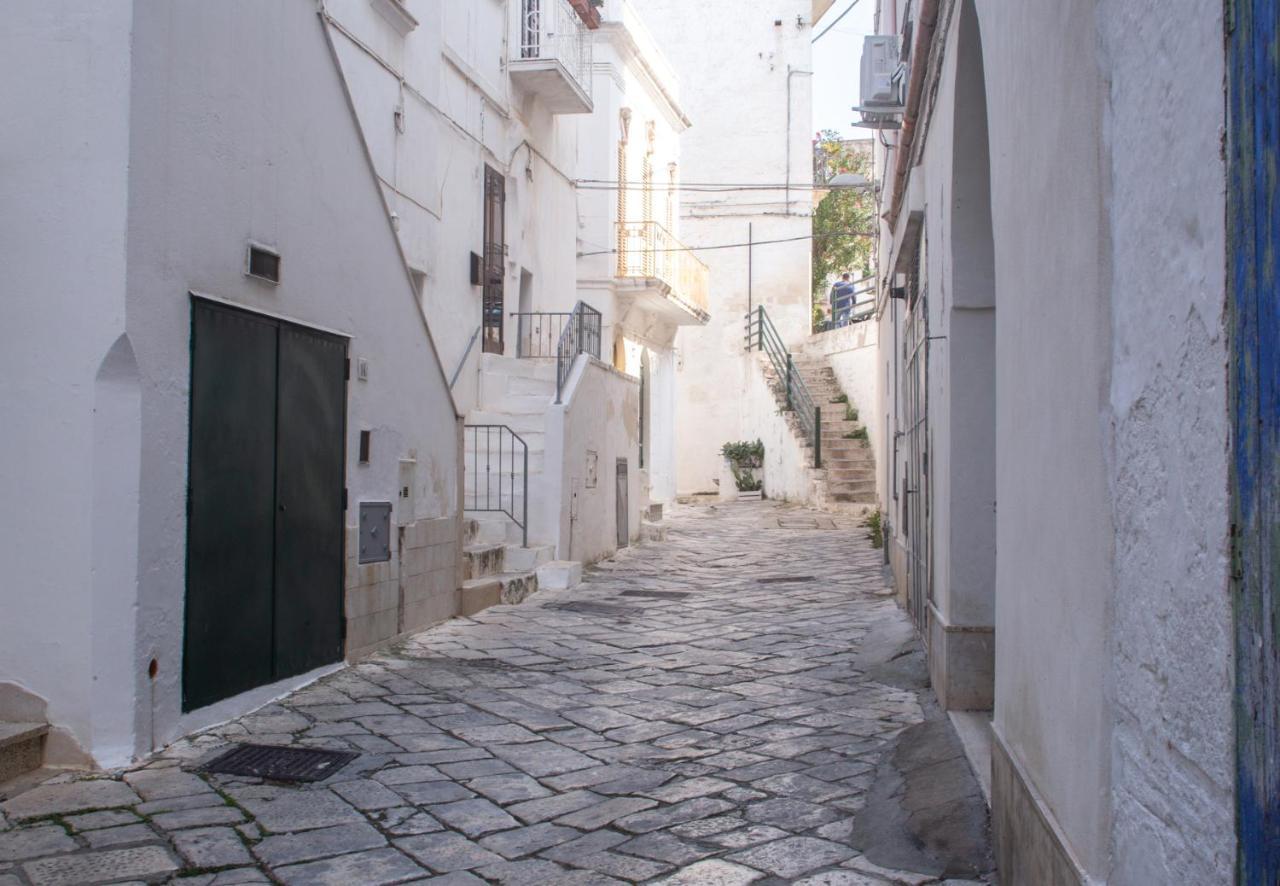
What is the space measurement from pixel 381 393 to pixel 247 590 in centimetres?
218

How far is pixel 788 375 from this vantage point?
80.0ft

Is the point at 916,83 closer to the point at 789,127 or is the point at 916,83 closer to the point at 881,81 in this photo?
the point at 881,81

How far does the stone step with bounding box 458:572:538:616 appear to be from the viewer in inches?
385

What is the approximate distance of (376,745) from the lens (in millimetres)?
5668

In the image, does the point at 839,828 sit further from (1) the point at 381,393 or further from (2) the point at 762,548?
(2) the point at 762,548

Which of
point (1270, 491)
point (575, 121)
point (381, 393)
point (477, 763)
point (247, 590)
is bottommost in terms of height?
point (477, 763)

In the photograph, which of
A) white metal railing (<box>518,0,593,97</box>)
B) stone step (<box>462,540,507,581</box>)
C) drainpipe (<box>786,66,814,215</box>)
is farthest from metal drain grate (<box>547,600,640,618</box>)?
drainpipe (<box>786,66,814,215</box>)

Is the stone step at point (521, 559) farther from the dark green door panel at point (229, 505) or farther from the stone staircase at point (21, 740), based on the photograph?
the stone staircase at point (21, 740)

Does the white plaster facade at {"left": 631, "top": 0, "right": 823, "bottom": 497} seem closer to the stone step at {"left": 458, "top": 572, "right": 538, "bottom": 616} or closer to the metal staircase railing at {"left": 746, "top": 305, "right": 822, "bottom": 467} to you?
the metal staircase railing at {"left": 746, "top": 305, "right": 822, "bottom": 467}

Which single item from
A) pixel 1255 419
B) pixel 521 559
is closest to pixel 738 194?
pixel 521 559

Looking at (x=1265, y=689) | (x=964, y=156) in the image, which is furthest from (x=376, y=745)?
(x=1265, y=689)

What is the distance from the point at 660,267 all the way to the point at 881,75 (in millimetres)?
11437

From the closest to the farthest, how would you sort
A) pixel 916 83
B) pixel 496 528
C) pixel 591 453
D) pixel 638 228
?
pixel 916 83, pixel 496 528, pixel 591 453, pixel 638 228

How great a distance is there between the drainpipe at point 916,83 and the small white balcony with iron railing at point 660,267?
1073cm
